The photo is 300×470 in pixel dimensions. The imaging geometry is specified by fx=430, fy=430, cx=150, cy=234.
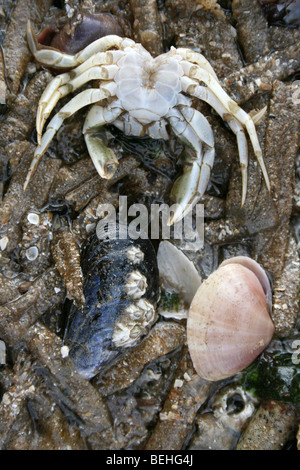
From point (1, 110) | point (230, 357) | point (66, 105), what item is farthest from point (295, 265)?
point (1, 110)

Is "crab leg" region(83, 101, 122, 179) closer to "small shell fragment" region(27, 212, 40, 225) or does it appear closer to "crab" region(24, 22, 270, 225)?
"crab" region(24, 22, 270, 225)

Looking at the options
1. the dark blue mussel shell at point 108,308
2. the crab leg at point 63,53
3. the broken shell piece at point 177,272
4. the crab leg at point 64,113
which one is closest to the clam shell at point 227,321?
the broken shell piece at point 177,272

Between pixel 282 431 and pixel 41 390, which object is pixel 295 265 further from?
pixel 41 390

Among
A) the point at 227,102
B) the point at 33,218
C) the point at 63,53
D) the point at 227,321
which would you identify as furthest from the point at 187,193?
the point at 63,53

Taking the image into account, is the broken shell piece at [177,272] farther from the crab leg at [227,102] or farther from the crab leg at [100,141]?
the crab leg at [227,102]

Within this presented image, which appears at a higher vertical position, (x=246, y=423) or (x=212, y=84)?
(x=212, y=84)

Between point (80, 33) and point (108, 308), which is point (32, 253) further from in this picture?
point (80, 33)

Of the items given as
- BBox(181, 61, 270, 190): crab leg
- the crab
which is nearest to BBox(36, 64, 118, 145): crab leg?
the crab
